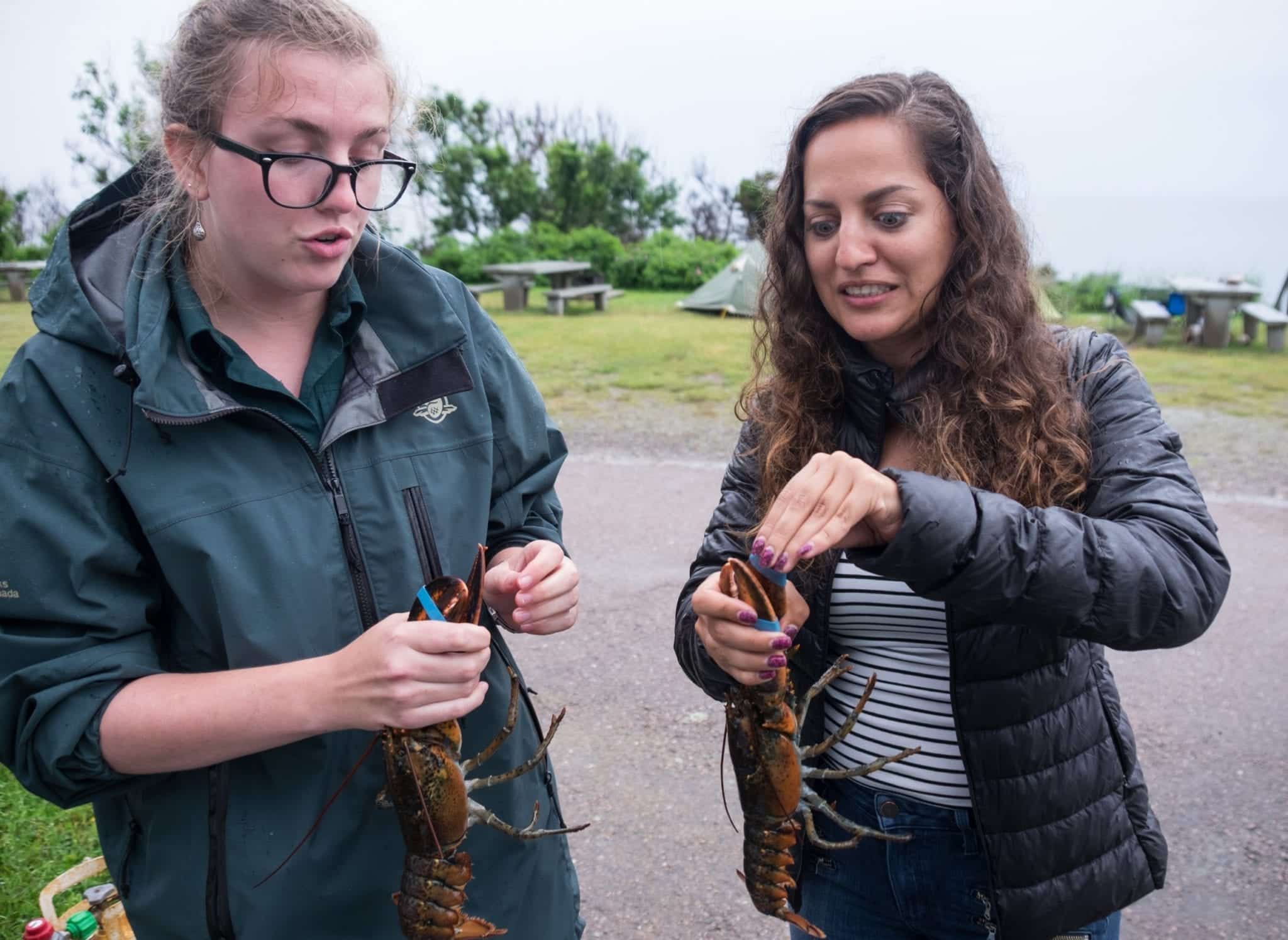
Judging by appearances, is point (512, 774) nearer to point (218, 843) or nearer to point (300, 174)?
point (218, 843)

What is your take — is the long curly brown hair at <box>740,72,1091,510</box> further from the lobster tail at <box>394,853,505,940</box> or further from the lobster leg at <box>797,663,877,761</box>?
the lobster tail at <box>394,853,505,940</box>

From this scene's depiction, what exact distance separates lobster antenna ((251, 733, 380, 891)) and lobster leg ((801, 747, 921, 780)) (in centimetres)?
97

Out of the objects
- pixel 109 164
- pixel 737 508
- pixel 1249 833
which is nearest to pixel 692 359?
pixel 1249 833

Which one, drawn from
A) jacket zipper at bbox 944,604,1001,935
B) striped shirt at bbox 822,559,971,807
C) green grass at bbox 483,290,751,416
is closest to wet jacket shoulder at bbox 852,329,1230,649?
jacket zipper at bbox 944,604,1001,935

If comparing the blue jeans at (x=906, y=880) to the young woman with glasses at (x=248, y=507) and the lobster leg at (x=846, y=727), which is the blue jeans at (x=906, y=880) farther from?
the young woman with glasses at (x=248, y=507)

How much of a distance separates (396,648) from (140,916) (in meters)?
0.81

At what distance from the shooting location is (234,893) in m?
1.84

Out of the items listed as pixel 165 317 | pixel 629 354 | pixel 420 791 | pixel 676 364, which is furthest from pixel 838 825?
pixel 629 354

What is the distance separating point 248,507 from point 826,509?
3.36ft

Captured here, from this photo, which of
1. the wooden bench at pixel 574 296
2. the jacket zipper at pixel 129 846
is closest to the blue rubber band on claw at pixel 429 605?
the jacket zipper at pixel 129 846

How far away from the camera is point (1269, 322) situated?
14.2 meters

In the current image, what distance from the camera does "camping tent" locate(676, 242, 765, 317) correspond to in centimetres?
2014

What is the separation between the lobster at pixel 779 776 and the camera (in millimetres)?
2195

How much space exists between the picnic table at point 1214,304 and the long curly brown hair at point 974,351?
47.5 feet
